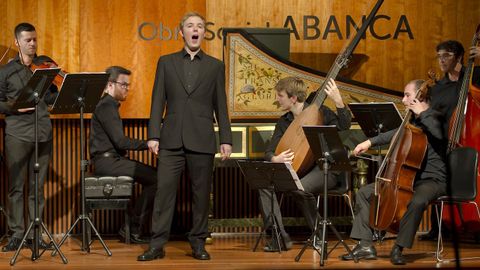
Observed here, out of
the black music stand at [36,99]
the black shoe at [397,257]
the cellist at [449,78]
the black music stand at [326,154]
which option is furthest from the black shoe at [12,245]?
the cellist at [449,78]

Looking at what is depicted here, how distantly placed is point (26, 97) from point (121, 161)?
1421 millimetres

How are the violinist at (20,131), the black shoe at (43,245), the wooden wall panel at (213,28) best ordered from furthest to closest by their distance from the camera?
the wooden wall panel at (213,28) → the violinist at (20,131) → the black shoe at (43,245)

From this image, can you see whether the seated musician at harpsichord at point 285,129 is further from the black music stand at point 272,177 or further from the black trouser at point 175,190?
the black trouser at point 175,190

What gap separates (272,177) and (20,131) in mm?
2006

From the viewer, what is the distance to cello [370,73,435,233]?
561cm

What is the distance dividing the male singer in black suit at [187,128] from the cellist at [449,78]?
A: 182 centimetres

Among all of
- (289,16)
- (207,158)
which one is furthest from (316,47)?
(207,158)

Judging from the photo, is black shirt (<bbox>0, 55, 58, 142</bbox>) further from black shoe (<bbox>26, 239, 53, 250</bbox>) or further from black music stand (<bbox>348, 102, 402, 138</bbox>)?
black music stand (<bbox>348, 102, 402, 138</bbox>)

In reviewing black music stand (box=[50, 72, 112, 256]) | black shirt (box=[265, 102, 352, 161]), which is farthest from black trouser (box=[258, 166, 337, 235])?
black music stand (box=[50, 72, 112, 256])

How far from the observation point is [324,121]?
21.5ft

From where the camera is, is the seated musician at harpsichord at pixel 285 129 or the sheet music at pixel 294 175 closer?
the sheet music at pixel 294 175

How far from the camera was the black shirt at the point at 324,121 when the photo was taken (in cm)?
645

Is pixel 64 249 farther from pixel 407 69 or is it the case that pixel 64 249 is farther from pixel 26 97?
pixel 407 69

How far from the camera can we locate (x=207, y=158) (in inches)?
235
